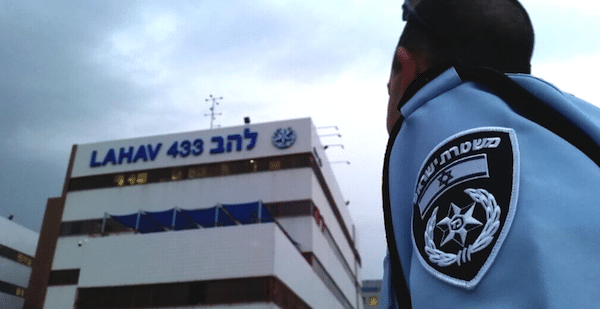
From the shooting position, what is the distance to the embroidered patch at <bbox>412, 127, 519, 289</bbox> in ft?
2.26

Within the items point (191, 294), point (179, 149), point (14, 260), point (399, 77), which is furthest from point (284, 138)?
point (14, 260)

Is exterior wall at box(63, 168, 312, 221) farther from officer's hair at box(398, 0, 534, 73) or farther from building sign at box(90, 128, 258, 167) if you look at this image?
officer's hair at box(398, 0, 534, 73)

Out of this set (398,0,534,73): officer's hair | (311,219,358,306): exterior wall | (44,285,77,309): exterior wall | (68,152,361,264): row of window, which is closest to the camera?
(398,0,534,73): officer's hair

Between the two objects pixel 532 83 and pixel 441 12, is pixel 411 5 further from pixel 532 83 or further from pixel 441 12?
pixel 532 83

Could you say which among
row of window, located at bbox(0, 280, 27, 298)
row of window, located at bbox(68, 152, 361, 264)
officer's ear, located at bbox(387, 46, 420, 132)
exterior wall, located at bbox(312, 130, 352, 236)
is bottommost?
officer's ear, located at bbox(387, 46, 420, 132)

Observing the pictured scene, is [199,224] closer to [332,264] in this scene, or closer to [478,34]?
[332,264]

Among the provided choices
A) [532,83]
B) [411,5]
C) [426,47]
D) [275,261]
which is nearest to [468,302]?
[532,83]

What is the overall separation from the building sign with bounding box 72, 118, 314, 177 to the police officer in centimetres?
2846

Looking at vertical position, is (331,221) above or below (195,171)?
below

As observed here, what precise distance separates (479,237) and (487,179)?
0.34ft

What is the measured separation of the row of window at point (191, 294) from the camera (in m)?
A: 20.7

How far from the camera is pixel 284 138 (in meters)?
30.2

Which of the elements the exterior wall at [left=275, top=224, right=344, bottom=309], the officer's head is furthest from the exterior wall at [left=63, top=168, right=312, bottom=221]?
the officer's head

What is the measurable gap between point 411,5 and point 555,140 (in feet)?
1.74
